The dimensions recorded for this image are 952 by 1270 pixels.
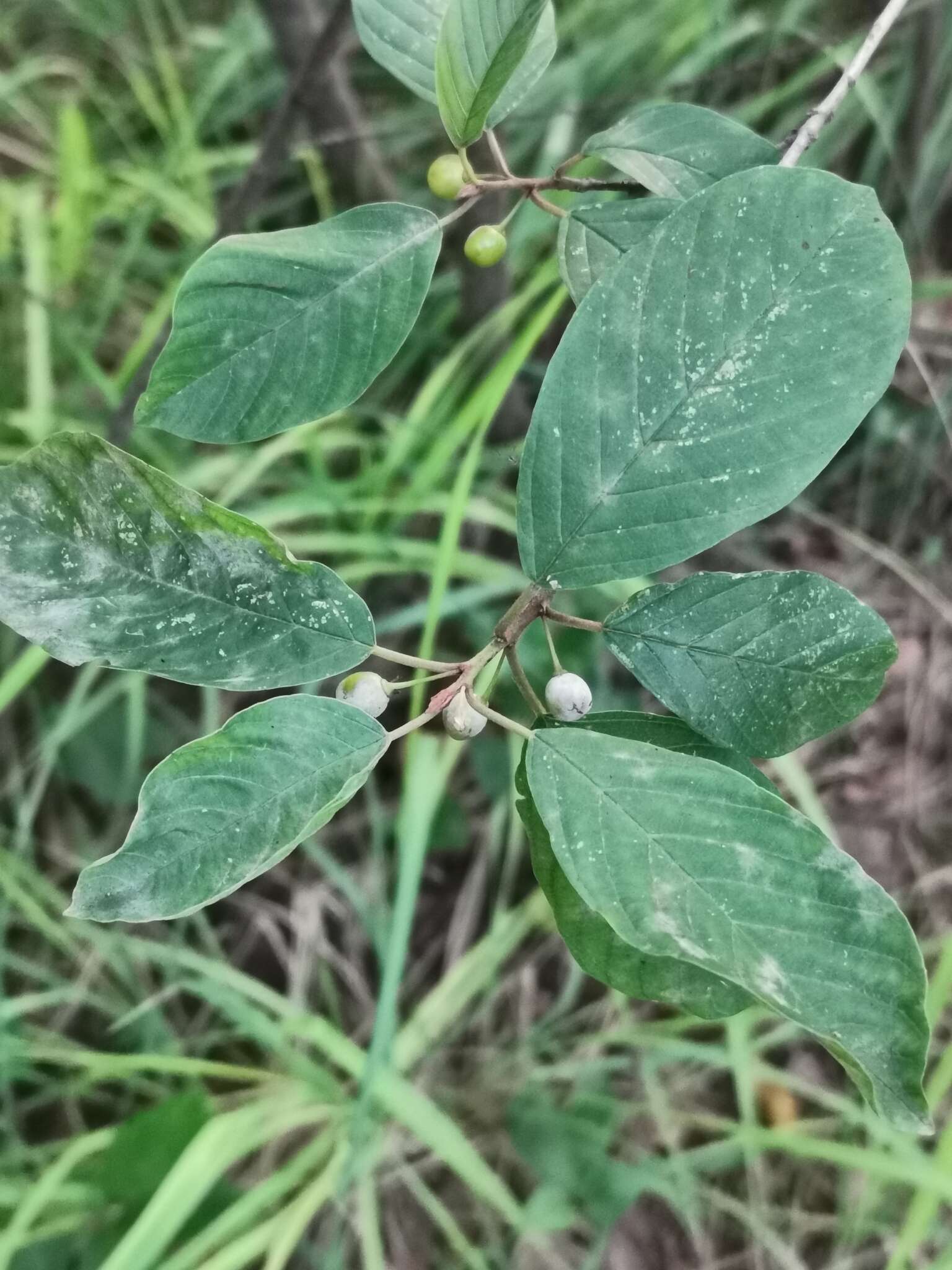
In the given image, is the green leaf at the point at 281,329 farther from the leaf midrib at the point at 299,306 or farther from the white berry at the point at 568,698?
the white berry at the point at 568,698

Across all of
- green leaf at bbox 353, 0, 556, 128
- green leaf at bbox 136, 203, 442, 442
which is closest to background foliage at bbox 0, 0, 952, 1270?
green leaf at bbox 353, 0, 556, 128

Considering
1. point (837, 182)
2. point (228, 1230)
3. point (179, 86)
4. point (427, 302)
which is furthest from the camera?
point (179, 86)

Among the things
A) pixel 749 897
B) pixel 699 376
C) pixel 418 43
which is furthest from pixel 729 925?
pixel 418 43

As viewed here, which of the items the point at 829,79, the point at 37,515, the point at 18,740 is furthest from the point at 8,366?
the point at 829,79

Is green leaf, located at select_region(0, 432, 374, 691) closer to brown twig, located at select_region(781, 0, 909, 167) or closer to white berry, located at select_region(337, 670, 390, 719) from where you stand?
white berry, located at select_region(337, 670, 390, 719)

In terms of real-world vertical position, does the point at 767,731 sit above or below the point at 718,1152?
above

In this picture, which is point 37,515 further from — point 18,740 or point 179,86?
point 179,86

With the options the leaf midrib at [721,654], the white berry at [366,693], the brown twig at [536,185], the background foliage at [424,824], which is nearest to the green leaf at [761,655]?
the leaf midrib at [721,654]
